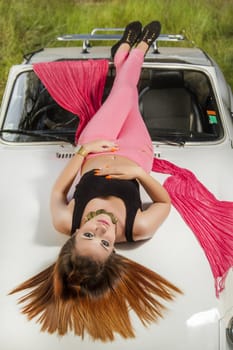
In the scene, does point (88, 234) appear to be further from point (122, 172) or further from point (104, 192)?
point (122, 172)

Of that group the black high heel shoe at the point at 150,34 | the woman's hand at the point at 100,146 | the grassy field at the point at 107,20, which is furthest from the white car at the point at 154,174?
the grassy field at the point at 107,20

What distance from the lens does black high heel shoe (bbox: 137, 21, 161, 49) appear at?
5238mm

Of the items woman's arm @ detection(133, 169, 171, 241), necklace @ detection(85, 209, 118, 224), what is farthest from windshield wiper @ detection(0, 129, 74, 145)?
necklace @ detection(85, 209, 118, 224)

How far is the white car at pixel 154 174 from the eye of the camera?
132 inches

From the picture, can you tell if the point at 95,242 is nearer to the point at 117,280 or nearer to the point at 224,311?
the point at 117,280

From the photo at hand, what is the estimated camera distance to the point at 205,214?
4.03 meters

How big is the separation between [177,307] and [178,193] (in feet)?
3.09

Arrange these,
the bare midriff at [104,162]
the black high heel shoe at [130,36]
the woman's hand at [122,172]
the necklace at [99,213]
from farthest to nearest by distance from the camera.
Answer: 1. the black high heel shoe at [130,36]
2. the bare midriff at [104,162]
3. the woman's hand at [122,172]
4. the necklace at [99,213]

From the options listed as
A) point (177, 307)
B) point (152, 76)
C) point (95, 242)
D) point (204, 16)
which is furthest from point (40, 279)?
point (204, 16)

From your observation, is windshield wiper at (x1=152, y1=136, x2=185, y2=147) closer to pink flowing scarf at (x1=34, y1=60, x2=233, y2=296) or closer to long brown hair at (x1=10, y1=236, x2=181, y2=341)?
pink flowing scarf at (x1=34, y1=60, x2=233, y2=296)

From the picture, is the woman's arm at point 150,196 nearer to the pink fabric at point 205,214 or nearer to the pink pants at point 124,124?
the pink fabric at point 205,214

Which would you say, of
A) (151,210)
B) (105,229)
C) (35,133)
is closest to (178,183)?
(151,210)

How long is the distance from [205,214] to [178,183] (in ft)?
1.02

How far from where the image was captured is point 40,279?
3549mm
